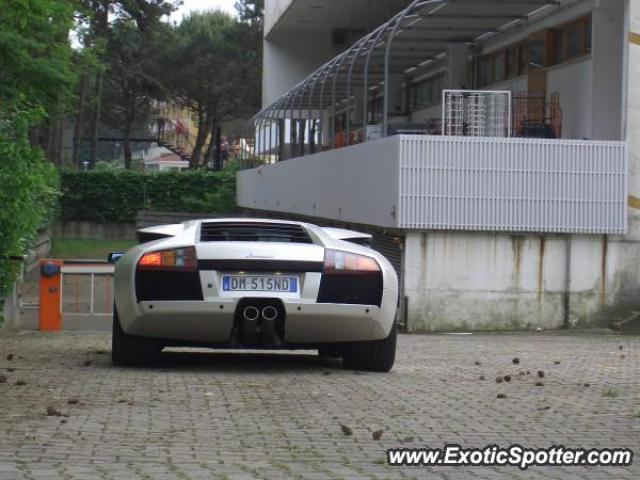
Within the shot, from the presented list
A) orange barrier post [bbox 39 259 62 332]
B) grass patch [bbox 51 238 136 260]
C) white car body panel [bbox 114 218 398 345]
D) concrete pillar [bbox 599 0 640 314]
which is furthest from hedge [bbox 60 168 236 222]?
white car body panel [bbox 114 218 398 345]

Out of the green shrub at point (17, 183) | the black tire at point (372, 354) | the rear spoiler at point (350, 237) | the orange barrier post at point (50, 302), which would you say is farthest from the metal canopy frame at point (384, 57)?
the black tire at point (372, 354)

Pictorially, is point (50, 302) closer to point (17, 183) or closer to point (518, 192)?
point (17, 183)

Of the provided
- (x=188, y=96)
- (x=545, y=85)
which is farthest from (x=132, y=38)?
(x=545, y=85)

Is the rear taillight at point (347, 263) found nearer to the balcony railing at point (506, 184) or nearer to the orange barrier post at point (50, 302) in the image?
the orange barrier post at point (50, 302)

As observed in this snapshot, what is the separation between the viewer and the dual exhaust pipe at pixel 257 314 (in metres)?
9.48

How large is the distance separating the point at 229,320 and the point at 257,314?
0.65 feet

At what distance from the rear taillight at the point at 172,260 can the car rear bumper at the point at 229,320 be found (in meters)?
0.24

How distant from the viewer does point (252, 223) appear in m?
10.5

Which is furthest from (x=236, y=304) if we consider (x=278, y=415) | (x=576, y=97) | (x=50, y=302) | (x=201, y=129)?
(x=201, y=129)

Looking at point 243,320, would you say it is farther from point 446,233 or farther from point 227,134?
point 227,134

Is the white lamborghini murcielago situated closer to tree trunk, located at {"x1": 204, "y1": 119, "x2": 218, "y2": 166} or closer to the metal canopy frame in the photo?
the metal canopy frame

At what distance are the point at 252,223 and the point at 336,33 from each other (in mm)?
38321

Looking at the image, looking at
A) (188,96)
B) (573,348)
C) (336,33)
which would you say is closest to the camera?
(573,348)

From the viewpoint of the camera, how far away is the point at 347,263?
962 centimetres
